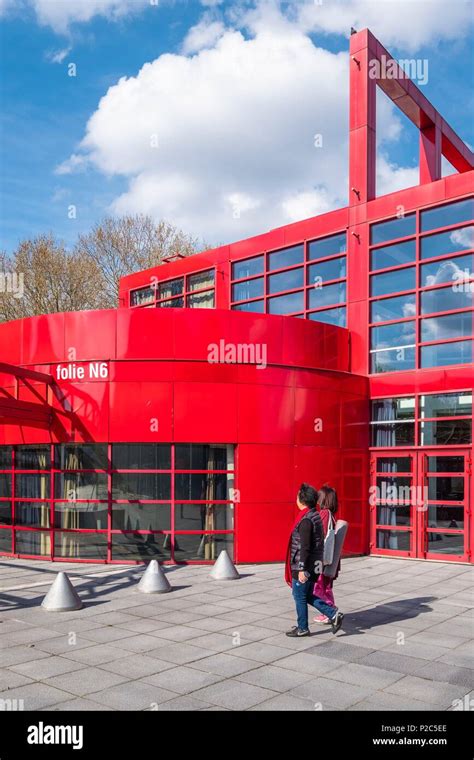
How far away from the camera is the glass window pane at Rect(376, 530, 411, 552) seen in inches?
641

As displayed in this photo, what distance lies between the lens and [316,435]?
15.7 m

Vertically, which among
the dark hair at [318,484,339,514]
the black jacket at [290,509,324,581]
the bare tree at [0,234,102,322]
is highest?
the bare tree at [0,234,102,322]

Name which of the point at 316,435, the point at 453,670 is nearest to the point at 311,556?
the point at 453,670

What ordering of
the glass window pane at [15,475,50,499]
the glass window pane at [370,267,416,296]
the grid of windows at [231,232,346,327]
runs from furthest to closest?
the grid of windows at [231,232,346,327], the glass window pane at [370,267,416,296], the glass window pane at [15,475,50,499]

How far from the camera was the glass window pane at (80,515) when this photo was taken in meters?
14.4

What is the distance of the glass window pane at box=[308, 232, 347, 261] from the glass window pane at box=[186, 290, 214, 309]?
14.0 ft

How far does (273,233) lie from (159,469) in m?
8.56

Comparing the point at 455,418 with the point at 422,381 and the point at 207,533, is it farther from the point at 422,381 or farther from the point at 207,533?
the point at 207,533

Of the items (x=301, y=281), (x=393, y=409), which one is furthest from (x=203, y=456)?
(x=301, y=281)

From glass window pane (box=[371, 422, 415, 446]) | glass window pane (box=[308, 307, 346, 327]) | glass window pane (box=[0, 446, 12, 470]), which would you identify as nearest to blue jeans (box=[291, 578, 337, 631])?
glass window pane (box=[371, 422, 415, 446])

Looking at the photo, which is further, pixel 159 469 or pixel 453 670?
pixel 159 469

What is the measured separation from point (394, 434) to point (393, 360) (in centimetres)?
188

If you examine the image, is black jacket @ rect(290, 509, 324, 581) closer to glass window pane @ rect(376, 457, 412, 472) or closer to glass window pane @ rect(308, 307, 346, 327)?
glass window pane @ rect(376, 457, 412, 472)

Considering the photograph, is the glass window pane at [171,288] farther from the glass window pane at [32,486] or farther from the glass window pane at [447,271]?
the glass window pane at [32,486]
